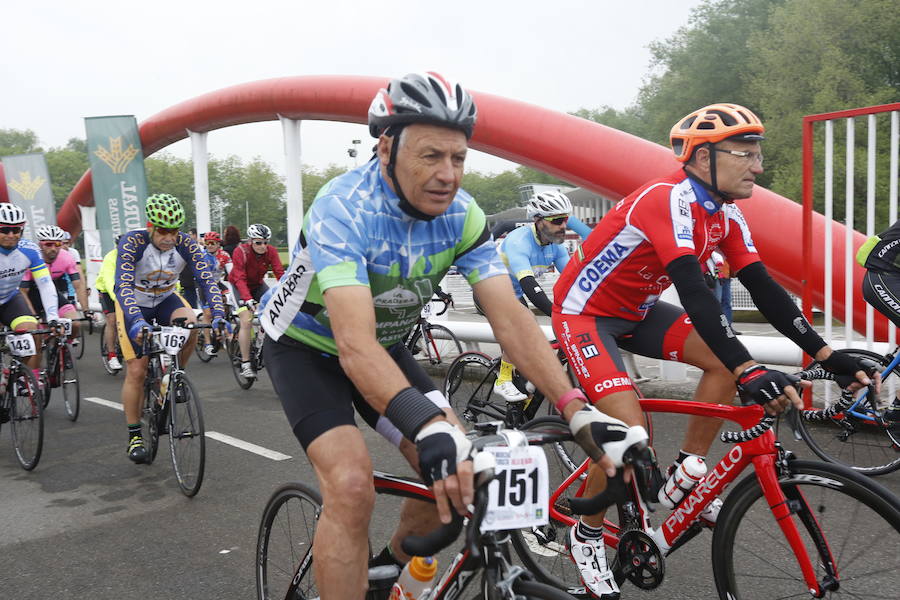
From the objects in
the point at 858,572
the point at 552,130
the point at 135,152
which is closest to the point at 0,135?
the point at 135,152

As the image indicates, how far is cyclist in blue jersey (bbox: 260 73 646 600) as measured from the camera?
2.23 meters

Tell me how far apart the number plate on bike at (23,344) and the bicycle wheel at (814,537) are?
20.2 ft

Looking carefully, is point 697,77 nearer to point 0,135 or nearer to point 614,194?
point 614,194

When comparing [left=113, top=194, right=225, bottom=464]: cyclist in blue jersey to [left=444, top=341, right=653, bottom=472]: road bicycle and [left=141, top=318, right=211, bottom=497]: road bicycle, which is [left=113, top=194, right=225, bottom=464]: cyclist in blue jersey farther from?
[left=444, top=341, right=653, bottom=472]: road bicycle

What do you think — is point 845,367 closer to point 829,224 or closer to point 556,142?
point 829,224

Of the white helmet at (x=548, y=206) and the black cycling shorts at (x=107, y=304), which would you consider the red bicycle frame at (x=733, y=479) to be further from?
the black cycling shorts at (x=107, y=304)

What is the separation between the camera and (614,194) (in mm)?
10156

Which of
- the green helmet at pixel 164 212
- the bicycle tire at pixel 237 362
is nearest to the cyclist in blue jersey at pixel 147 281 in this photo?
the green helmet at pixel 164 212

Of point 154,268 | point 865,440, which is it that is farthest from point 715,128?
point 154,268

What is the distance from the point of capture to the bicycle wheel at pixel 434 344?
9.28 m

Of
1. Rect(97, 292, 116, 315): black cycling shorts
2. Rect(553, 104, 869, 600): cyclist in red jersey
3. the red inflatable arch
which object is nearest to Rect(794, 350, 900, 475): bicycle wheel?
the red inflatable arch

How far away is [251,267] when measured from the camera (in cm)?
1044

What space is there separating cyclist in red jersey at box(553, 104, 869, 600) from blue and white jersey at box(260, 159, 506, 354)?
0.90 m

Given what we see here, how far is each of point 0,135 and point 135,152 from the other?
118136 millimetres
